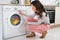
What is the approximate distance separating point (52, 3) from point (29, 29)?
793 mm

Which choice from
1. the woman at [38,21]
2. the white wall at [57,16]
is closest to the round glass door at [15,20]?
the woman at [38,21]

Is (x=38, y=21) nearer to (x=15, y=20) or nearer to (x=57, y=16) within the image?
(x=15, y=20)

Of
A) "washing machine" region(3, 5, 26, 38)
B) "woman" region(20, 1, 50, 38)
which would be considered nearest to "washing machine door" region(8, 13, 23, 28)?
"washing machine" region(3, 5, 26, 38)

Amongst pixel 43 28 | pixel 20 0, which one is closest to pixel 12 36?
pixel 43 28

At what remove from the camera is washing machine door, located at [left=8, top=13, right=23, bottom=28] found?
60.7 inches

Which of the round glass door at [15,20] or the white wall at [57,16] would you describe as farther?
the white wall at [57,16]

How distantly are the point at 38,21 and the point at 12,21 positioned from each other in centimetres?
33

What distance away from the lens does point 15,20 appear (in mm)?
1536

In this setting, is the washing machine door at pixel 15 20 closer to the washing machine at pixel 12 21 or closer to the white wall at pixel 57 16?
the washing machine at pixel 12 21

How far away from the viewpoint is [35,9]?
4.71 ft

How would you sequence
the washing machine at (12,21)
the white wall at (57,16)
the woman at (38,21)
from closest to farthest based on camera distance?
the woman at (38,21)
the washing machine at (12,21)
the white wall at (57,16)

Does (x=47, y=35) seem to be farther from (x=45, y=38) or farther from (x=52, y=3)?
(x=52, y=3)

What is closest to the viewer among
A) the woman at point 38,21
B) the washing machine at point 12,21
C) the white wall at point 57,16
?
the woman at point 38,21

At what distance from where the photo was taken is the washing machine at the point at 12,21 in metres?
1.56
